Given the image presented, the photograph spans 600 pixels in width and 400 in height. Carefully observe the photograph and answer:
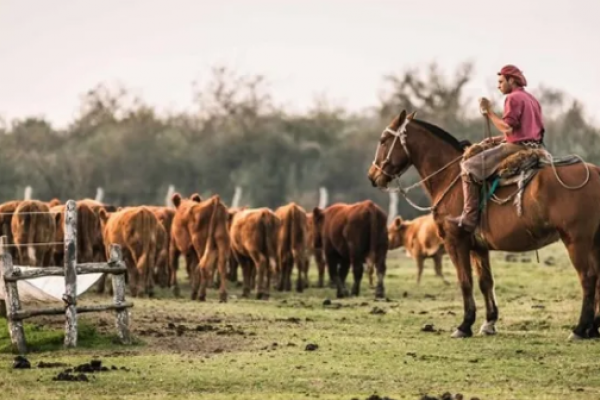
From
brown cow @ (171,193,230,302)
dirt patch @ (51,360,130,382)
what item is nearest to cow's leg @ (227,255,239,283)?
brown cow @ (171,193,230,302)

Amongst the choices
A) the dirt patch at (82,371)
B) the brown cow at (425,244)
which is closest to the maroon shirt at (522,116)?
the dirt patch at (82,371)

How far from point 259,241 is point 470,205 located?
11381 millimetres

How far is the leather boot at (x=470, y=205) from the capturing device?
18.5m

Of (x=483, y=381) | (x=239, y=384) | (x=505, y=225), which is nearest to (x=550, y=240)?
(x=505, y=225)

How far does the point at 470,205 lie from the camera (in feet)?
61.0

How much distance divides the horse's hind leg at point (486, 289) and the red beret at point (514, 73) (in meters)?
2.47

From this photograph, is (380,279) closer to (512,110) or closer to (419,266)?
(419,266)

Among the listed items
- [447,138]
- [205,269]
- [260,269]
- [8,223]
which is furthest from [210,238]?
[447,138]

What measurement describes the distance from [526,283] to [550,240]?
42.5ft

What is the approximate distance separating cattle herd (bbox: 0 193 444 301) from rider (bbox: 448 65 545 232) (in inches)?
374

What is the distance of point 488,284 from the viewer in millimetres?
19453

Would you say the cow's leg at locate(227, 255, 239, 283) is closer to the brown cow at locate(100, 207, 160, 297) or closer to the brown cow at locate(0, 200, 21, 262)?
the brown cow at locate(100, 207, 160, 297)

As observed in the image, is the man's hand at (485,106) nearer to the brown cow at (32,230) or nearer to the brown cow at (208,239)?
the brown cow at (208,239)

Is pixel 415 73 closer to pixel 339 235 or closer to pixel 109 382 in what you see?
pixel 339 235
